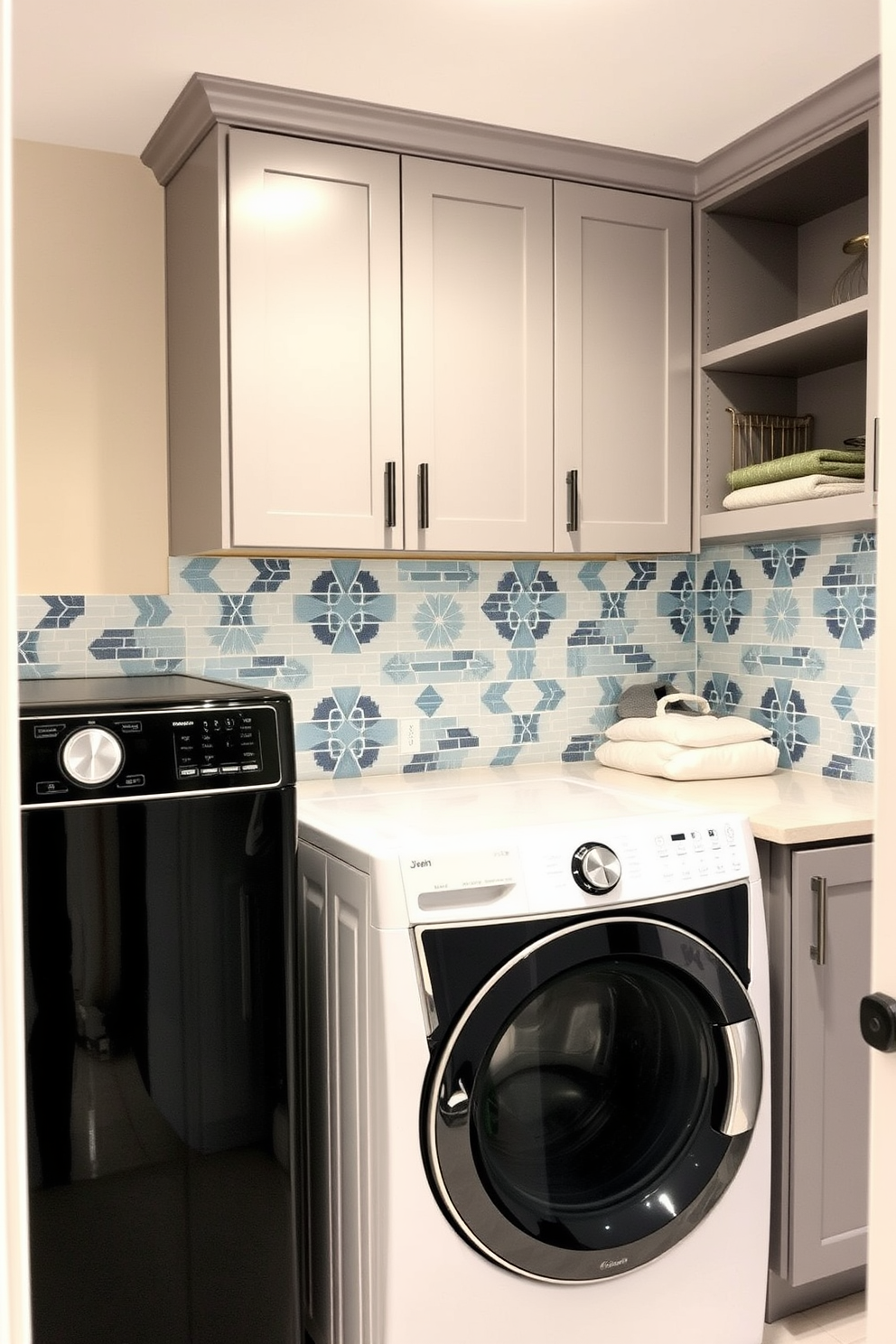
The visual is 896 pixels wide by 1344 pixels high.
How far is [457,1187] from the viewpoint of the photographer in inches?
68.7

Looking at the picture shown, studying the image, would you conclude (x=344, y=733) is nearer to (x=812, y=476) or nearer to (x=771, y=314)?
(x=812, y=476)

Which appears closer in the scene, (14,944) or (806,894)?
(14,944)

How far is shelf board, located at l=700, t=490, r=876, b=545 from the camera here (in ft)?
7.27

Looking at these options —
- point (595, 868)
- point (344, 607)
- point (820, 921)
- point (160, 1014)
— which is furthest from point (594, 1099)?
point (344, 607)

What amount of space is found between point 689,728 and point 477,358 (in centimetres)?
94

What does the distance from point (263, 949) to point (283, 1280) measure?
1.76 ft

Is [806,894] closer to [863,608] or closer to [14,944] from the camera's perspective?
[863,608]

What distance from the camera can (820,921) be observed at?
2.07 metres

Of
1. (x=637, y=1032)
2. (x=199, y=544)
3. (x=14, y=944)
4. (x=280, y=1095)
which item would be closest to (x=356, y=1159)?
(x=280, y=1095)

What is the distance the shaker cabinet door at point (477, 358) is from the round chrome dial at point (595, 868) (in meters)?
0.79

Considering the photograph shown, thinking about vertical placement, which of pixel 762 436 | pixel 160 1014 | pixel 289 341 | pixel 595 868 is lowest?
pixel 160 1014

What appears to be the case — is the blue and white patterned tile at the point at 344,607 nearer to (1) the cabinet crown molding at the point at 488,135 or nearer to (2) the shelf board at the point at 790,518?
(2) the shelf board at the point at 790,518

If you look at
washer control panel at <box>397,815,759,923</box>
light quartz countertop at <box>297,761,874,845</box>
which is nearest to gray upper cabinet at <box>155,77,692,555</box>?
light quartz countertop at <box>297,761,874,845</box>

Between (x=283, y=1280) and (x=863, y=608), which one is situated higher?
(x=863, y=608)
